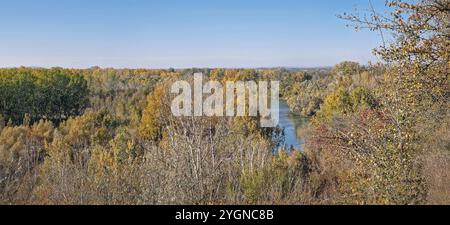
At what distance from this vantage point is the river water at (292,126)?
1422 inches

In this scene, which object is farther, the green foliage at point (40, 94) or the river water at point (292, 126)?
the green foliage at point (40, 94)

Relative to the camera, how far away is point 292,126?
44.6 meters

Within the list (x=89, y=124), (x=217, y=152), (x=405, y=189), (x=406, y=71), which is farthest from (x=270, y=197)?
(x=89, y=124)

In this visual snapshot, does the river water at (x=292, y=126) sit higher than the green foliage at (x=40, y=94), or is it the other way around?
the green foliage at (x=40, y=94)

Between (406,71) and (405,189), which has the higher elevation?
(406,71)

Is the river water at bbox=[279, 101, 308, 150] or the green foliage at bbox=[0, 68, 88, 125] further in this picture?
the green foliage at bbox=[0, 68, 88, 125]

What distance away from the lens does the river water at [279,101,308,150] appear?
119ft

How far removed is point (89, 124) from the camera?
36594 mm

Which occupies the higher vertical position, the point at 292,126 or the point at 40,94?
the point at 40,94

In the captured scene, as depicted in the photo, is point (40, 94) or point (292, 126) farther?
point (40, 94)

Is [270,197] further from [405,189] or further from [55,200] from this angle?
[55,200]

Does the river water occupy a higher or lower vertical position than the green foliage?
lower
